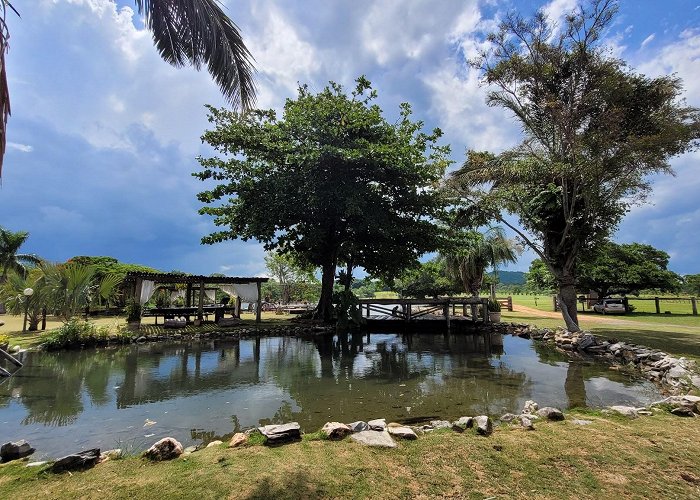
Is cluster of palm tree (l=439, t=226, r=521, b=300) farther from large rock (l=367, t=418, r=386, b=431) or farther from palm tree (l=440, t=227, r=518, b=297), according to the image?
large rock (l=367, t=418, r=386, b=431)

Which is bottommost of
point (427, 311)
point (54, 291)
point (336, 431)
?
point (336, 431)

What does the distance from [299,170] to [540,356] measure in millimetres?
12675

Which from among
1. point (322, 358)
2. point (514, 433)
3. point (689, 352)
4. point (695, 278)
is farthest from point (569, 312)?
point (695, 278)

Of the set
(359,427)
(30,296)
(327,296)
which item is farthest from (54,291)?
(359,427)

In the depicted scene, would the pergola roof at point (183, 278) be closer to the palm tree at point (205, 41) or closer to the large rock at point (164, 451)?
the palm tree at point (205, 41)

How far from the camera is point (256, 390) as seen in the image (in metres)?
8.03

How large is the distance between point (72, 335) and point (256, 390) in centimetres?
850

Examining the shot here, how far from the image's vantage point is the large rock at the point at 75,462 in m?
3.77

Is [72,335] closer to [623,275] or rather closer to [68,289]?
[68,289]

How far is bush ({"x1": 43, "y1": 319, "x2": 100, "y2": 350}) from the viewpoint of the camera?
39.4 ft

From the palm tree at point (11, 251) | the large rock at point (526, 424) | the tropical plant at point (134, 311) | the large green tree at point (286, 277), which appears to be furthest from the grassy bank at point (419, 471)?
the large green tree at point (286, 277)

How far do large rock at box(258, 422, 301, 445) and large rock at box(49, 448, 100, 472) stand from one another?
5.86 feet

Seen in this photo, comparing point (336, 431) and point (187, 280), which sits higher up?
point (187, 280)

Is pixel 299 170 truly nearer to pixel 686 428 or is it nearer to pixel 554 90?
pixel 554 90
